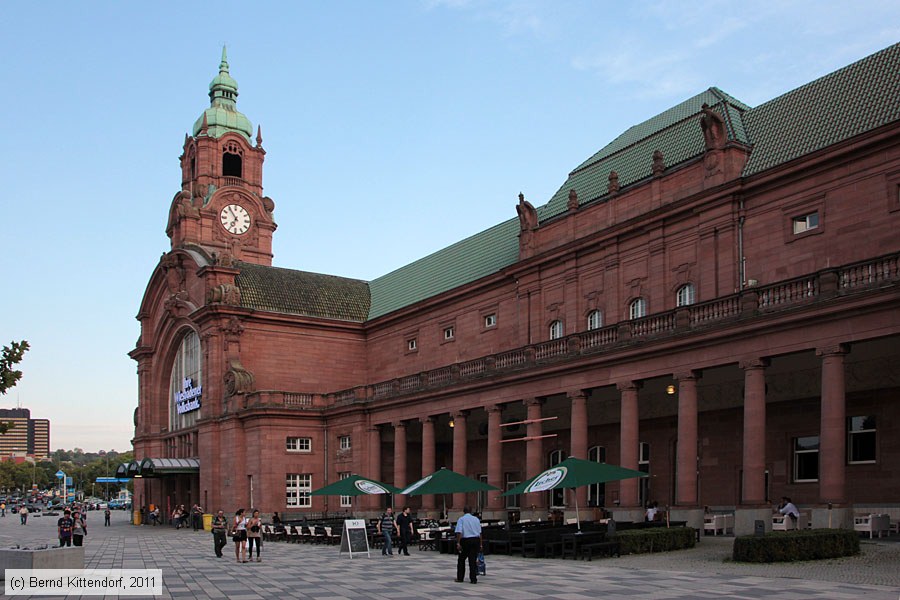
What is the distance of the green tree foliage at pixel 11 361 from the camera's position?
24.5m

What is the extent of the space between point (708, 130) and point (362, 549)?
66.4 ft

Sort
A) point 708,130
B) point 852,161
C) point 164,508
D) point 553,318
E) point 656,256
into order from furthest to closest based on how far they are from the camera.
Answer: point 164,508 < point 553,318 < point 656,256 < point 708,130 < point 852,161

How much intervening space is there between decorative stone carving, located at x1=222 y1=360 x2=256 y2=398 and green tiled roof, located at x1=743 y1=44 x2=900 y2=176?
115 ft

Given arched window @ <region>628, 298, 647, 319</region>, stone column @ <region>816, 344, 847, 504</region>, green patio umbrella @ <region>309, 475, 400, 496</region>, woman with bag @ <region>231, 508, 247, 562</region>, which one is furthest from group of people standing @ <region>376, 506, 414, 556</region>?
arched window @ <region>628, 298, 647, 319</region>

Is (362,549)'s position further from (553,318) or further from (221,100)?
(221,100)

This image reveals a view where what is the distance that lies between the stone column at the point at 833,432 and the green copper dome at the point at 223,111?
208ft

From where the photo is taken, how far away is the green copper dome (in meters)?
83.1

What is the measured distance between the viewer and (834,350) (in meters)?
28.2

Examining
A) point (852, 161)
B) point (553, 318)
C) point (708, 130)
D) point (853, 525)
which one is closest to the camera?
point (853, 525)

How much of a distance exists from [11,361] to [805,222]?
2614cm

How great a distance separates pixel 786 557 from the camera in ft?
79.4

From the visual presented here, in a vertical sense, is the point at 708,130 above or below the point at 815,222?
above

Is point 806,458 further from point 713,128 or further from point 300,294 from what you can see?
point 300,294

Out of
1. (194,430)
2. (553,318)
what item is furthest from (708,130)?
(194,430)
